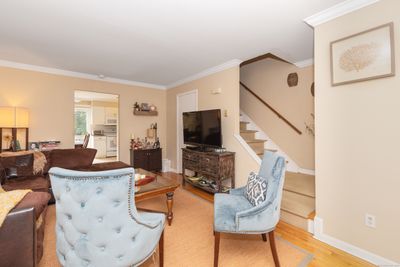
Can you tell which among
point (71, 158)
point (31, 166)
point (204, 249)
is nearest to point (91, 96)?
point (71, 158)

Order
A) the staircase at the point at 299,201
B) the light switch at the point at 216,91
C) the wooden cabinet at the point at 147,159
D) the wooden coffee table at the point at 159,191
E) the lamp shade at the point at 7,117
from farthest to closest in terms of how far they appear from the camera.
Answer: the wooden cabinet at the point at 147,159
the light switch at the point at 216,91
the lamp shade at the point at 7,117
the staircase at the point at 299,201
the wooden coffee table at the point at 159,191

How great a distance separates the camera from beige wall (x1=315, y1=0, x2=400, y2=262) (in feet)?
5.41

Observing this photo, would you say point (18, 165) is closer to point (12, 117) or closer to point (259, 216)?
point (12, 117)

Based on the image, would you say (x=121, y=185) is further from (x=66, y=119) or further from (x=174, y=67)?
(x=66, y=119)

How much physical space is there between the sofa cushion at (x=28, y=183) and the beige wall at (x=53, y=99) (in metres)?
1.33

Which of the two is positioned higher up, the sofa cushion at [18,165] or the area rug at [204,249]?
the sofa cushion at [18,165]

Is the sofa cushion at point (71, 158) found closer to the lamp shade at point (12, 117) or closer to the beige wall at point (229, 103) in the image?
the lamp shade at point (12, 117)

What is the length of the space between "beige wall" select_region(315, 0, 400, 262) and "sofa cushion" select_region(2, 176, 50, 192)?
3447mm

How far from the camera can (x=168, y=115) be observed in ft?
17.6

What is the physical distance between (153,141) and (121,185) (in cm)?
426

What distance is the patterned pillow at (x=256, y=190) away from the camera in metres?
1.79

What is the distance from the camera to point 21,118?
3.25 m

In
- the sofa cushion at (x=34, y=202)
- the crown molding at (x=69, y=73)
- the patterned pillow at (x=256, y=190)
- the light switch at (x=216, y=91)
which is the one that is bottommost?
the patterned pillow at (x=256, y=190)

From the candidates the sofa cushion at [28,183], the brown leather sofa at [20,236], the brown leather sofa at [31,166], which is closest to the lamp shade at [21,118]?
the brown leather sofa at [31,166]
